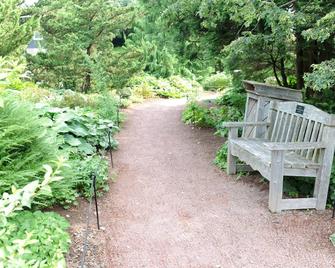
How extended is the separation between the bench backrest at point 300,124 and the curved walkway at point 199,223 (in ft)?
2.57

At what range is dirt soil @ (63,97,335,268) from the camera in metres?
3.43

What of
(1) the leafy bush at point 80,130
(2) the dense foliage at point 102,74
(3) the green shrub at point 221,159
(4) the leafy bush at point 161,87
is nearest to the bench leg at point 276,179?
(2) the dense foliage at point 102,74

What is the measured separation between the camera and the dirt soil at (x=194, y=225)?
11.3 ft

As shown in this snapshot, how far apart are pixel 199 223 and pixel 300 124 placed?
1920 millimetres

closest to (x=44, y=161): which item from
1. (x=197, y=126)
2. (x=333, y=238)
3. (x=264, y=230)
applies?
(x=264, y=230)

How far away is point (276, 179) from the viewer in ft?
13.9

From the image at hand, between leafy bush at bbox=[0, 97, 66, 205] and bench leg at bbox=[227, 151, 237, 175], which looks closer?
leafy bush at bbox=[0, 97, 66, 205]

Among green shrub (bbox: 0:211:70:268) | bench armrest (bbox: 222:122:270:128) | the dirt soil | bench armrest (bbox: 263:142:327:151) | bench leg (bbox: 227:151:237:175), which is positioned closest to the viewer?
green shrub (bbox: 0:211:70:268)

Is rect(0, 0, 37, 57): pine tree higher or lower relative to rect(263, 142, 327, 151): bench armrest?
higher

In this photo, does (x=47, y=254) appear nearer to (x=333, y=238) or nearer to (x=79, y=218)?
(x=79, y=218)

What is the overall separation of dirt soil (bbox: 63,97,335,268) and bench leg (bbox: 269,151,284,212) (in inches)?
5.4

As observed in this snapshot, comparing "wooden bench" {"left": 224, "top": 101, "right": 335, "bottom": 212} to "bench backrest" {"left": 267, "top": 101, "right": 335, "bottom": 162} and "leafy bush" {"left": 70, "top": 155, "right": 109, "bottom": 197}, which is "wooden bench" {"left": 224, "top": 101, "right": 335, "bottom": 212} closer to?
"bench backrest" {"left": 267, "top": 101, "right": 335, "bottom": 162}

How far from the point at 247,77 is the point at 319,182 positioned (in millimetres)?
5095

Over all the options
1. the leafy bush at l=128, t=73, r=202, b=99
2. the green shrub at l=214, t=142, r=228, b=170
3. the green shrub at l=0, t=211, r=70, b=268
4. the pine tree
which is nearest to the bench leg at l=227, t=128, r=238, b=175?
the green shrub at l=214, t=142, r=228, b=170
